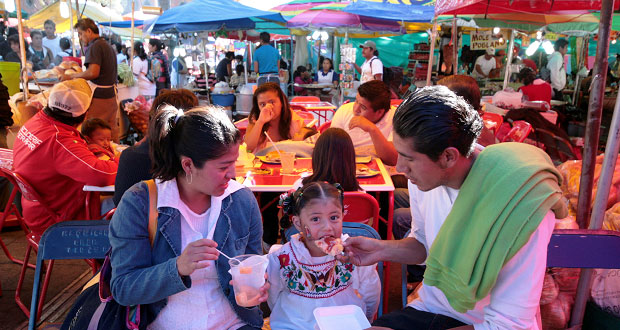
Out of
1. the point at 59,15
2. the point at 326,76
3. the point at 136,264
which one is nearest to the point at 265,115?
the point at 136,264

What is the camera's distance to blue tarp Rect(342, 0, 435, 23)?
36.5 ft

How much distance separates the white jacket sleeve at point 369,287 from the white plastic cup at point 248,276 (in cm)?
78

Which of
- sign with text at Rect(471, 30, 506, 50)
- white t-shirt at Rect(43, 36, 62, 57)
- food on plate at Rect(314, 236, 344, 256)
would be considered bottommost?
food on plate at Rect(314, 236, 344, 256)

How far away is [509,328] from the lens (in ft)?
4.81

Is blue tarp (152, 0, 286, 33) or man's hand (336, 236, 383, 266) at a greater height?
blue tarp (152, 0, 286, 33)

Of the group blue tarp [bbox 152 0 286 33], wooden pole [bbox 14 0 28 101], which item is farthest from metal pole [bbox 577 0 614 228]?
blue tarp [bbox 152 0 286 33]

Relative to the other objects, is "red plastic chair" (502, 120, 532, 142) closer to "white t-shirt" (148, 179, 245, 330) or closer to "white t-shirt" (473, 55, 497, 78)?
"white t-shirt" (148, 179, 245, 330)

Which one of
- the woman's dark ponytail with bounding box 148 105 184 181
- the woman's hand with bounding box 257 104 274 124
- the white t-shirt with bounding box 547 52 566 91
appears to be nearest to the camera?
the woman's dark ponytail with bounding box 148 105 184 181

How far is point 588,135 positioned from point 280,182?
6.75 ft

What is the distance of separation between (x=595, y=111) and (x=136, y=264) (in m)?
2.49

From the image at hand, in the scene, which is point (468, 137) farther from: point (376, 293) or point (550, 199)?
point (376, 293)

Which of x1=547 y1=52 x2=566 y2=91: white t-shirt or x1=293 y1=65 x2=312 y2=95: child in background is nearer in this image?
x1=547 y1=52 x2=566 y2=91: white t-shirt

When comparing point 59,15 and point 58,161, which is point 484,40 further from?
Answer: point 59,15

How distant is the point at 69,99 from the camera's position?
3.42 m
